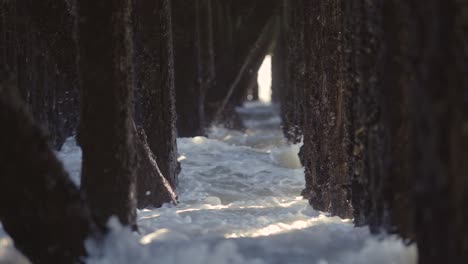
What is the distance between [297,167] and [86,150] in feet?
20.8

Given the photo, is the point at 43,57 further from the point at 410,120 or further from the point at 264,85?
the point at 264,85

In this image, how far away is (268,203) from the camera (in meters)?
6.33

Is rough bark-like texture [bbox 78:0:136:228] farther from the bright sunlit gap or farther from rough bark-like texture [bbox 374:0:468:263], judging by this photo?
the bright sunlit gap

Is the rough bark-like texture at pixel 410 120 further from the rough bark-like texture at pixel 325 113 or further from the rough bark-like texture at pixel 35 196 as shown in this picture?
the rough bark-like texture at pixel 35 196

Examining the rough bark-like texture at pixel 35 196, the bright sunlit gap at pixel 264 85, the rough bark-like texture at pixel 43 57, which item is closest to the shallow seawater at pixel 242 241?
the rough bark-like texture at pixel 35 196

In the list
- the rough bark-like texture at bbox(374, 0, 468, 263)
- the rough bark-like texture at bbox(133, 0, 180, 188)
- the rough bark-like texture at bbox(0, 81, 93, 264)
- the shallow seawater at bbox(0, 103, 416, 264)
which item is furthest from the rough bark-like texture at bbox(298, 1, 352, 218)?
the rough bark-like texture at bbox(374, 0, 468, 263)

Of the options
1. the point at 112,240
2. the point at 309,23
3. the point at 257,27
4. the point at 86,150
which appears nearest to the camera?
the point at 112,240

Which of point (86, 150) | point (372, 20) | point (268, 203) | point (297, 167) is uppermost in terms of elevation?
point (372, 20)

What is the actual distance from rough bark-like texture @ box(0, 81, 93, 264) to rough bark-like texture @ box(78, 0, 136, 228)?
37 centimetres

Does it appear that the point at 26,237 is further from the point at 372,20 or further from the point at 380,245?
the point at 372,20

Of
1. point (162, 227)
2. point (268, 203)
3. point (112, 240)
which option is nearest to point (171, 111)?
point (268, 203)

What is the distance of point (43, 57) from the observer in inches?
340

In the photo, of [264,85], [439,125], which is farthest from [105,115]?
[264,85]

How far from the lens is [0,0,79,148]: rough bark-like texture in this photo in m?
5.23
